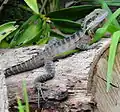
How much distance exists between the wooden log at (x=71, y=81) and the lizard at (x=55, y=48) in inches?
2.0

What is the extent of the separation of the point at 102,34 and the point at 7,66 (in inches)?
33.4

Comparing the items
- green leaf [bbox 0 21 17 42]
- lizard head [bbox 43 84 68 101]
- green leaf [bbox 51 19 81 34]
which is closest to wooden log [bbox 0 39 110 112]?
lizard head [bbox 43 84 68 101]

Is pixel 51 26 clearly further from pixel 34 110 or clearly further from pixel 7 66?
pixel 34 110

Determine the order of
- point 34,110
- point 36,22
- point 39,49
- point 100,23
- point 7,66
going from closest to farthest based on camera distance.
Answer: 1. point 34,110
2. point 7,66
3. point 39,49
4. point 100,23
5. point 36,22

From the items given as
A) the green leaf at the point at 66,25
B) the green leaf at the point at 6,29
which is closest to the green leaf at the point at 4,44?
the green leaf at the point at 6,29

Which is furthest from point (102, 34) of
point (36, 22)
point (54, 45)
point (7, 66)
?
point (36, 22)

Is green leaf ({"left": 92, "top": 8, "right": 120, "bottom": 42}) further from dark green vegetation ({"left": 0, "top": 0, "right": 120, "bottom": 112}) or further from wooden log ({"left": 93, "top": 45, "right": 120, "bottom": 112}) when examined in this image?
dark green vegetation ({"left": 0, "top": 0, "right": 120, "bottom": 112})

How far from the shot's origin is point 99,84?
286 centimetres

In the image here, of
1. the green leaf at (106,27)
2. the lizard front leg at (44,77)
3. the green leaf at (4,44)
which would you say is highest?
the green leaf at (106,27)

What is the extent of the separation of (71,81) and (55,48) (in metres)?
1.07

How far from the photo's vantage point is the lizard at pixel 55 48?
3.39 metres

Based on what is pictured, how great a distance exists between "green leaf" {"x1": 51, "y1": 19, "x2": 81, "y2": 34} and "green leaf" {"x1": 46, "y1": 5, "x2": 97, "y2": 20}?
12cm

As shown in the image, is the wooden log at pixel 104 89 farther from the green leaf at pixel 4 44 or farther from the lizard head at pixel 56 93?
the green leaf at pixel 4 44

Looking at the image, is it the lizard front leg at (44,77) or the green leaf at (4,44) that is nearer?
the lizard front leg at (44,77)
